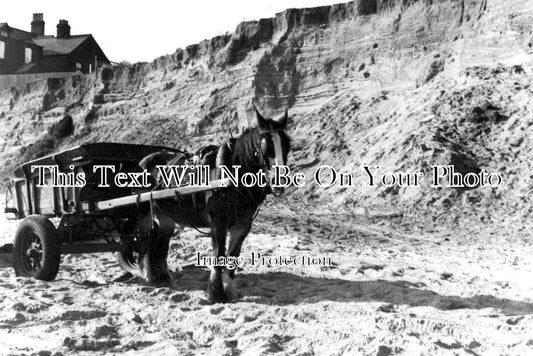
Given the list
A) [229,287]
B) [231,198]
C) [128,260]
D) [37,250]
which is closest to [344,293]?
[229,287]

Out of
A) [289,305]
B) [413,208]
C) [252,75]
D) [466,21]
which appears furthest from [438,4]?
[289,305]

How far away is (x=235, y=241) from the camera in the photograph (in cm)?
642

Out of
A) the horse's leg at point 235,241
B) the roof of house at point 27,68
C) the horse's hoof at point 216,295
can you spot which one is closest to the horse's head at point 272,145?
the horse's leg at point 235,241

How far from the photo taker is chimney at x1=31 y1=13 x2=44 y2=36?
4551 centimetres

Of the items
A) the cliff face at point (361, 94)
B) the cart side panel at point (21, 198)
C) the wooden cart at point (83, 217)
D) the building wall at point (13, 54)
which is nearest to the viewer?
the wooden cart at point (83, 217)

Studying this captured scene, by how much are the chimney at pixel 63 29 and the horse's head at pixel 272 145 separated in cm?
4136

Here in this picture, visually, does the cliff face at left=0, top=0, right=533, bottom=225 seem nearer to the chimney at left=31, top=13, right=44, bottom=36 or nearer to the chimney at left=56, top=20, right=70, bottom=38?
the chimney at left=56, top=20, right=70, bottom=38

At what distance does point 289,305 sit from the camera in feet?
19.5

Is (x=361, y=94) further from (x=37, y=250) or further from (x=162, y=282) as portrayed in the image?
(x=37, y=250)

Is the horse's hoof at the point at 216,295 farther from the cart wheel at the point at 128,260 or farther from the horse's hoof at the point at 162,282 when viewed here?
the cart wheel at the point at 128,260

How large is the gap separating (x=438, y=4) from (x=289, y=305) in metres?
15.4

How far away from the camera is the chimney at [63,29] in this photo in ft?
141

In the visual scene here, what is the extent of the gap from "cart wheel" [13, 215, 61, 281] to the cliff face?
27.2 ft

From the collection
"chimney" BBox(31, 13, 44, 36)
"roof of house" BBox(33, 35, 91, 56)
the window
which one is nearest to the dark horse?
"roof of house" BBox(33, 35, 91, 56)
